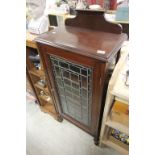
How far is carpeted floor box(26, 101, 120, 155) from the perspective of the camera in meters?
1.33

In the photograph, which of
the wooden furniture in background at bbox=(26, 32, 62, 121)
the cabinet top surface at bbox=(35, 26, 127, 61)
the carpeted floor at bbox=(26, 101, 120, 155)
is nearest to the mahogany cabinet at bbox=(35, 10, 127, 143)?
the cabinet top surface at bbox=(35, 26, 127, 61)

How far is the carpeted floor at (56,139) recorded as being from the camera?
Result: 1333 mm

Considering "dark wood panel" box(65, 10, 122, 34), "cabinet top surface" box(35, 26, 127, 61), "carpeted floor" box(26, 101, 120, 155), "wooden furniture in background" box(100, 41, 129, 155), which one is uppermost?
"dark wood panel" box(65, 10, 122, 34)

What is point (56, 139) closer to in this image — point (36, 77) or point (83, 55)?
point (36, 77)

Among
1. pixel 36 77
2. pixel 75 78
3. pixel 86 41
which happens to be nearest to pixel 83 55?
pixel 86 41

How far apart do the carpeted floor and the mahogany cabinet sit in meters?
0.56

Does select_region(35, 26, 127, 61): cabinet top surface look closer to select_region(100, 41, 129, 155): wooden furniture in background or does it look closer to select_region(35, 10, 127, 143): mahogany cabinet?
select_region(35, 10, 127, 143): mahogany cabinet

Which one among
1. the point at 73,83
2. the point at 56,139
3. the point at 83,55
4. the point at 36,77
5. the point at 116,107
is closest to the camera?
the point at 83,55

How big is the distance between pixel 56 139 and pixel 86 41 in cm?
120

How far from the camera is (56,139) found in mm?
1428
